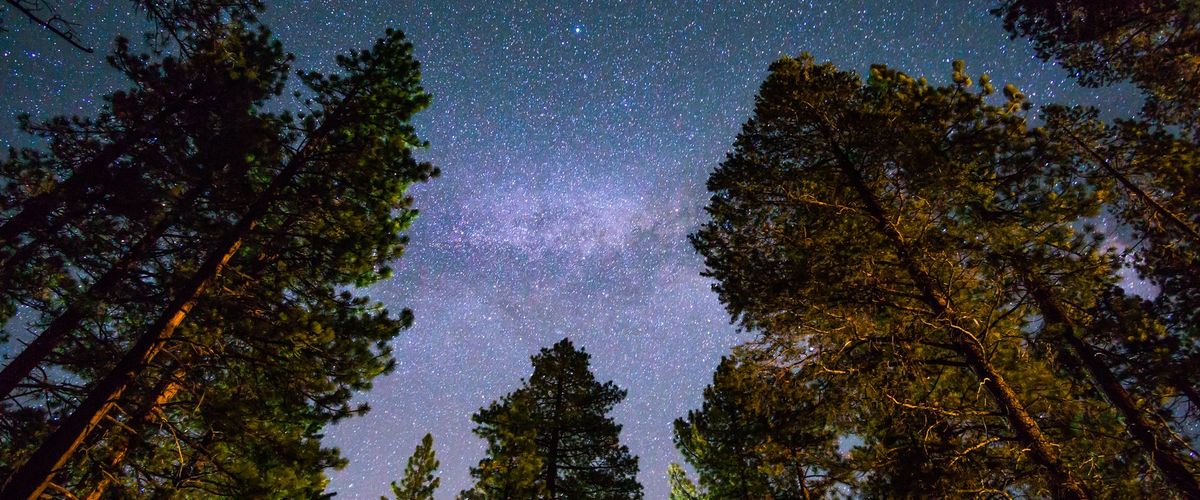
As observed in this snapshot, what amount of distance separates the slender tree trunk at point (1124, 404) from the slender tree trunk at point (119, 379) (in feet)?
37.6

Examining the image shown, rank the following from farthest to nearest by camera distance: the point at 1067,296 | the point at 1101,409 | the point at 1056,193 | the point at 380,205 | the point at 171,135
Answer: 1. the point at 380,205
2. the point at 171,135
3. the point at 1067,296
4. the point at 1056,193
5. the point at 1101,409

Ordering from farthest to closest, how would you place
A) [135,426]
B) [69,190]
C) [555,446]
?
[555,446], [69,190], [135,426]

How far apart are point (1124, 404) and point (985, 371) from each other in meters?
3.97

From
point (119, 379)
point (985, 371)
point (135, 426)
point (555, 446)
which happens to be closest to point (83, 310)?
point (119, 379)

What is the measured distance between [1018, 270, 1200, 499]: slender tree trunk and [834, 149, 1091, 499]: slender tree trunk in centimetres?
93

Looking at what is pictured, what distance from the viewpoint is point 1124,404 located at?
24.2 ft

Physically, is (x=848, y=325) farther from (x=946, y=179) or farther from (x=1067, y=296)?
(x=1067, y=296)

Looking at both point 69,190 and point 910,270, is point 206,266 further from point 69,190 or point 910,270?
point 910,270

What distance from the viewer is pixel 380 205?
355 inches

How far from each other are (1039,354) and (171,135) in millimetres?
14500

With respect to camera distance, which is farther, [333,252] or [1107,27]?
[333,252]

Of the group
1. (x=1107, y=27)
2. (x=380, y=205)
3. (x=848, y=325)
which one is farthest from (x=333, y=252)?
(x=1107, y=27)

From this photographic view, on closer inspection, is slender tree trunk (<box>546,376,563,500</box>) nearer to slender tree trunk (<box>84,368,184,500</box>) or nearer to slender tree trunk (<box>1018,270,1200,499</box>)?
slender tree trunk (<box>84,368,184,500</box>)

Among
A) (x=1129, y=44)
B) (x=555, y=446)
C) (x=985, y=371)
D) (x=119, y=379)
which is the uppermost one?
(x=1129, y=44)
